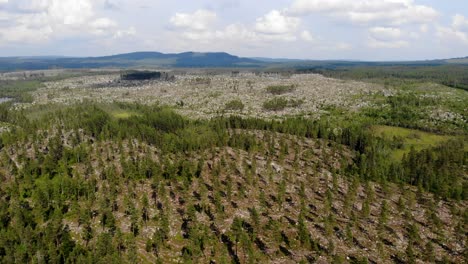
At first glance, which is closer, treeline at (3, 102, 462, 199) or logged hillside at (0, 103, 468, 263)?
logged hillside at (0, 103, 468, 263)

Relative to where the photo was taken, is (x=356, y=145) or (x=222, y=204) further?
(x=356, y=145)

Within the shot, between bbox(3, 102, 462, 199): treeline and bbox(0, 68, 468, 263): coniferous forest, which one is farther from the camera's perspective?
bbox(3, 102, 462, 199): treeline

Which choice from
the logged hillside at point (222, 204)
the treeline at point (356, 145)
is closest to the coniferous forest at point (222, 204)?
the logged hillside at point (222, 204)

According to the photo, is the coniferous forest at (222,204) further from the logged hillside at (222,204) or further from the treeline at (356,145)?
the treeline at (356,145)

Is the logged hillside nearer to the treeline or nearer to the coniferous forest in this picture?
the coniferous forest

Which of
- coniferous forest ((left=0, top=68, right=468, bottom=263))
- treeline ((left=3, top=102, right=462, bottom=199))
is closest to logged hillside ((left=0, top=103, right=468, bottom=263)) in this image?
coniferous forest ((left=0, top=68, right=468, bottom=263))

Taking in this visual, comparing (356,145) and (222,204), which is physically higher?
(222,204)

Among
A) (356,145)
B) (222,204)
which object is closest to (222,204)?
(222,204)

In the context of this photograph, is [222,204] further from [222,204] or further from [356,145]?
[356,145]
